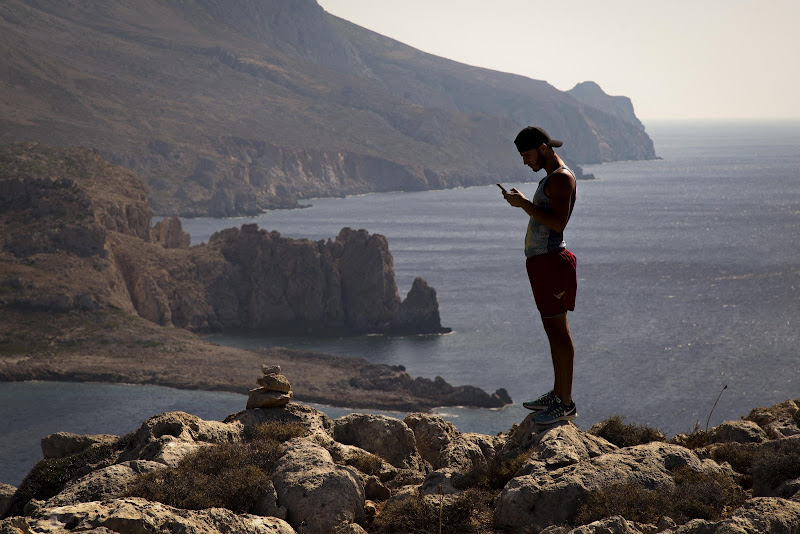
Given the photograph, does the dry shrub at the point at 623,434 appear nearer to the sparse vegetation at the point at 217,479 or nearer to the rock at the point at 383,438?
the rock at the point at 383,438

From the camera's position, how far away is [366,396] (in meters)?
93.0

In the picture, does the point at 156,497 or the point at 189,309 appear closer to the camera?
the point at 156,497

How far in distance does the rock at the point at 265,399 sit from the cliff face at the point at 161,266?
10529cm

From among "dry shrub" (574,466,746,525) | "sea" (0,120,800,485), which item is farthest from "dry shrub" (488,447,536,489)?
"sea" (0,120,800,485)

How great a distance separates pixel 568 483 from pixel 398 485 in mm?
2828

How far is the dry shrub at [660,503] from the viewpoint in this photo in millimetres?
8953

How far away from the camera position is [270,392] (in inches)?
522

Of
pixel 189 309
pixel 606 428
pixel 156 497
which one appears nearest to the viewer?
pixel 156 497

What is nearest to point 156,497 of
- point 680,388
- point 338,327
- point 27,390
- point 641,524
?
point 641,524

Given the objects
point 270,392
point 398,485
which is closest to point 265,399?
point 270,392

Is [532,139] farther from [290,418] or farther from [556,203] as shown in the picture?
[290,418]

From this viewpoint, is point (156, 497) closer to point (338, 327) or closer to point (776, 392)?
point (776, 392)

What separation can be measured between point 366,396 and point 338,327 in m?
43.9

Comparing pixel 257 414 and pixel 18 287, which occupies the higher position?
pixel 257 414
